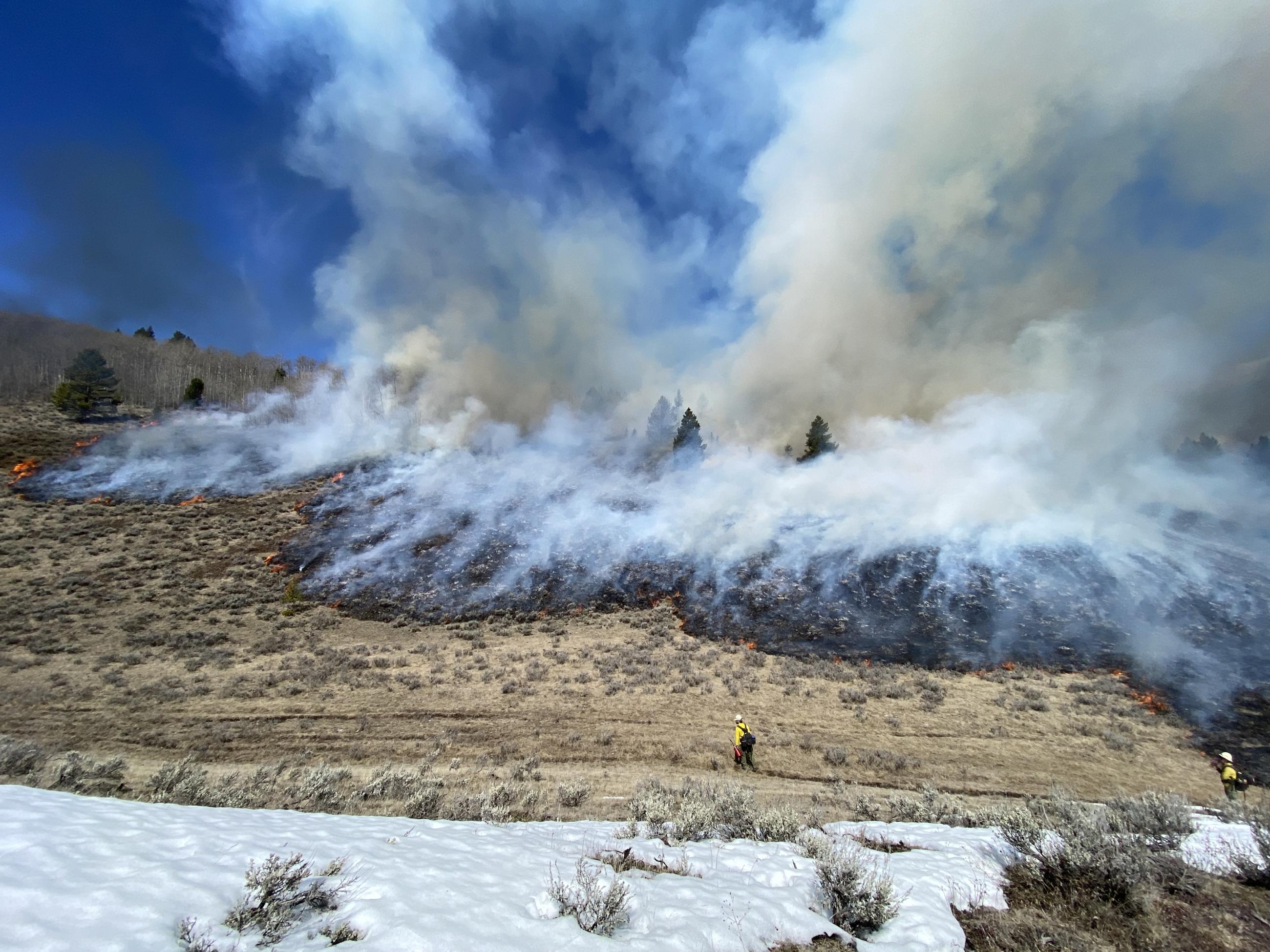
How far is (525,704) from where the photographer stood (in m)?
15.6

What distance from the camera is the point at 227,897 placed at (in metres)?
3.85

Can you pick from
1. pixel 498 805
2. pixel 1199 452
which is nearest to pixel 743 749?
pixel 498 805

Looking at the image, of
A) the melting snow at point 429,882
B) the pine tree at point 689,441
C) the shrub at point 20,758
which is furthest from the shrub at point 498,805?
the pine tree at point 689,441

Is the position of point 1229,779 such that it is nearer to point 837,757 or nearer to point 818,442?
point 837,757

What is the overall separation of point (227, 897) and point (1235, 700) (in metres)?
25.6

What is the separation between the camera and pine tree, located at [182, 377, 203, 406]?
74.6 meters

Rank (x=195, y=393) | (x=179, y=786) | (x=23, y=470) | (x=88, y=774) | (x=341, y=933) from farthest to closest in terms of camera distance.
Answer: (x=195, y=393) < (x=23, y=470) < (x=88, y=774) < (x=179, y=786) < (x=341, y=933)

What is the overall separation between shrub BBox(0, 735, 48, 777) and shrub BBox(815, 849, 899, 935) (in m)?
13.3

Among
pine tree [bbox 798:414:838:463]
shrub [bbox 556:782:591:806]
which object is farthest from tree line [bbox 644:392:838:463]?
shrub [bbox 556:782:591:806]

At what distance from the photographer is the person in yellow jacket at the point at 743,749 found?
463 inches

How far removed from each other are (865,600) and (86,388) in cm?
9646

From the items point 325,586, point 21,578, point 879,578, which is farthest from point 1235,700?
point 21,578

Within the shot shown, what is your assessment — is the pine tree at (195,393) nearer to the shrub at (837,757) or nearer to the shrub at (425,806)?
the shrub at (425,806)

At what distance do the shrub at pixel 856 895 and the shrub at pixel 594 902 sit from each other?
2.00 metres
